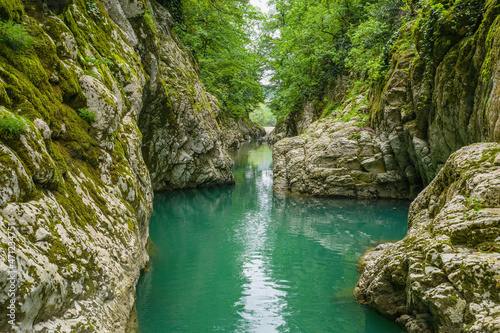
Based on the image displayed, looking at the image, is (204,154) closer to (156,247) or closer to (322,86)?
(156,247)

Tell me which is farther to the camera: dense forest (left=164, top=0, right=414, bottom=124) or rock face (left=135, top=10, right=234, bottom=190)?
dense forest (left=164, top=0, right=414, bottom=124)

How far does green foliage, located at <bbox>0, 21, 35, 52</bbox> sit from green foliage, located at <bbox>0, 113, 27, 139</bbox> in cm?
140

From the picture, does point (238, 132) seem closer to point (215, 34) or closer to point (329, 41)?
point (329, 41)

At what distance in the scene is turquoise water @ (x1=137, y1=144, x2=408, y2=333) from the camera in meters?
5.91

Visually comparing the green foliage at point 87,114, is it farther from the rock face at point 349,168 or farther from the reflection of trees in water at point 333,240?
the rock face at point 349,168

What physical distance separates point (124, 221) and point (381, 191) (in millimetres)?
12434

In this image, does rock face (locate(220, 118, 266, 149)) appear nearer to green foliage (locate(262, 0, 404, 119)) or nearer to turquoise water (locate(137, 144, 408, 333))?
green foliage (locate(262, 0, 404, 119))

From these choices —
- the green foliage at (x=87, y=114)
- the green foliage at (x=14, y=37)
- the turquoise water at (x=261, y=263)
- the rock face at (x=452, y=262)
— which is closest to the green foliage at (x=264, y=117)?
the turquoise water at (x=261, y=263)

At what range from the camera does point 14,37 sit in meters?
4.03

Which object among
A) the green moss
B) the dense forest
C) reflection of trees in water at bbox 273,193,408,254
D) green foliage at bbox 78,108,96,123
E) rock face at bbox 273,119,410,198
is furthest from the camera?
the dense forest

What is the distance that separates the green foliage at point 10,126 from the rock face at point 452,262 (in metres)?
5.35

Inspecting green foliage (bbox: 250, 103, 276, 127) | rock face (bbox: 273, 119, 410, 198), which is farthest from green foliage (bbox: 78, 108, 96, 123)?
green foliage (bbox: 250, 103, 276, 127)

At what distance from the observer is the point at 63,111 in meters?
4.93

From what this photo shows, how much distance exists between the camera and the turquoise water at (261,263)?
591 centimetres
